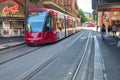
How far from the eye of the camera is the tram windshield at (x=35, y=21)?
3225cm

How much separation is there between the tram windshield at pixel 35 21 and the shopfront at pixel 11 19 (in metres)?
15.6

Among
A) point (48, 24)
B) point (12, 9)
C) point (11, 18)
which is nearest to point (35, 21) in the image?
point (48, 24)

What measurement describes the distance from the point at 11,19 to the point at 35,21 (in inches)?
711

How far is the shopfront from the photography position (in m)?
48.4

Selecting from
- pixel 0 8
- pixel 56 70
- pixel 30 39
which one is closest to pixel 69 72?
pixel 56 70

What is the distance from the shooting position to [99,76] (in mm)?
13914

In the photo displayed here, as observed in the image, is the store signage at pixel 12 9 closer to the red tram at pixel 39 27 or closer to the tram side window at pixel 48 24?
the red tram at pixel 39 27

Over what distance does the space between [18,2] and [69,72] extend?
36950mm

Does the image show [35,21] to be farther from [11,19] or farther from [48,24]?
[11,19]

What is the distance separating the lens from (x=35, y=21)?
32531mm

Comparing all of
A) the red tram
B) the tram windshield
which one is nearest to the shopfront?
the red tram

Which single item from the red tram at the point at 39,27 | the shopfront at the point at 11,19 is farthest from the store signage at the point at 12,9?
the red tram at the point at 39,27

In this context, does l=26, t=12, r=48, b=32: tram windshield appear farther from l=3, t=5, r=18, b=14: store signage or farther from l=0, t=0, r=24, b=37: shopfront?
l=3, t=5, r=18, b=14: store signage

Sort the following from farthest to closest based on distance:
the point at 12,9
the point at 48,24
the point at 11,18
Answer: the point at 12,9, the point at 11,18, the point at 48,24
